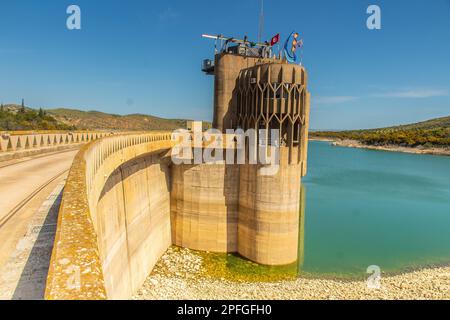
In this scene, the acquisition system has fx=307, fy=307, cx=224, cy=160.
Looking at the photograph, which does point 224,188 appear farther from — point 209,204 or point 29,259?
point 29,259

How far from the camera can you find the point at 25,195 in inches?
450

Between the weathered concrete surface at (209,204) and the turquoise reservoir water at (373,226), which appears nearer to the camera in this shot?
the weathered concrete surface at (209,204)

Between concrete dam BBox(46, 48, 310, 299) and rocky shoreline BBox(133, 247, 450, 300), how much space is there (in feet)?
5.01

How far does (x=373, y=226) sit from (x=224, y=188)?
1943 cm

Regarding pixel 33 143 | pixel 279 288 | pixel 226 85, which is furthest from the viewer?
pixel 226 85

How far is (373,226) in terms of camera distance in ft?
114

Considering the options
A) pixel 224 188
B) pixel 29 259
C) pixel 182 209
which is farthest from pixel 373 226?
pixel 29 259

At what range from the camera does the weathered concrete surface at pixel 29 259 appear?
5.07 m

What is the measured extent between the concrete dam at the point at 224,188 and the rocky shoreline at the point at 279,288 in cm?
153

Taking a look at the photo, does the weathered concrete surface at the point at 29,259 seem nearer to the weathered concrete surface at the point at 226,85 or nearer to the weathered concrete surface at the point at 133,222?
the weathered concrete surface at the point at 133,222

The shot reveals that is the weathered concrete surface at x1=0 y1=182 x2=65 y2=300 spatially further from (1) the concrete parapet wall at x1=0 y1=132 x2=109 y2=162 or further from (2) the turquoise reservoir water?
(2) the turquoise reservoir water

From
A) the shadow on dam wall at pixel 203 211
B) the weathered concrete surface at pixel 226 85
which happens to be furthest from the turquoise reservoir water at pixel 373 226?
the weathered concrete surface at pixel 226 85
